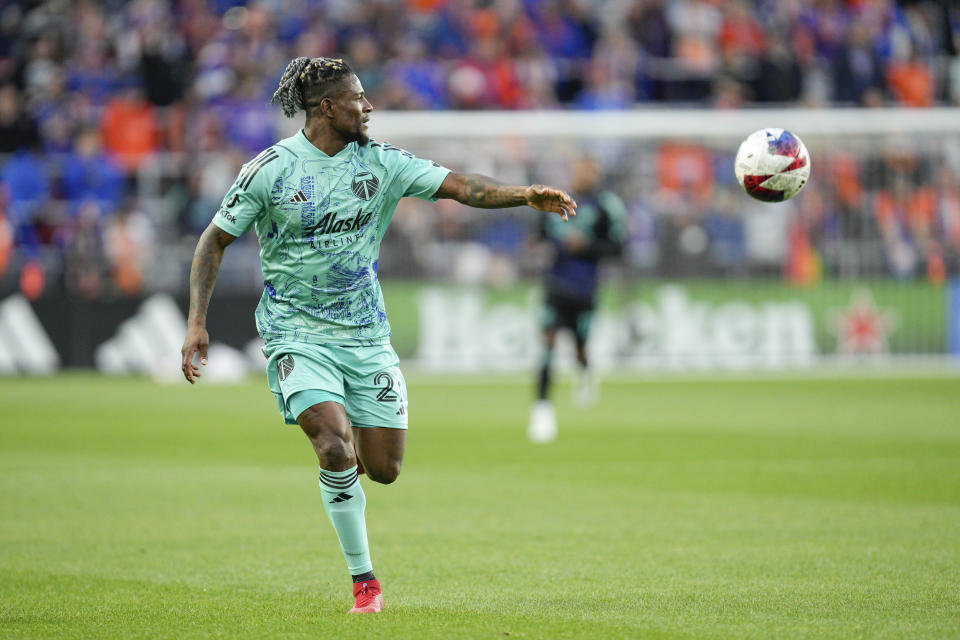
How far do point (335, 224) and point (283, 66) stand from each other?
20.4 metres

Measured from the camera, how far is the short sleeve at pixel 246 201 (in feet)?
22.0

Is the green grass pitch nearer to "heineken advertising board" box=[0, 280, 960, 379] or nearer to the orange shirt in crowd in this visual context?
"heineken advertising board" box=[0, 280, 960, 379]

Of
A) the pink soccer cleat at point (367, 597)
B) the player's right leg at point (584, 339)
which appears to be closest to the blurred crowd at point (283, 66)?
the player's right leg at point (584, 339)

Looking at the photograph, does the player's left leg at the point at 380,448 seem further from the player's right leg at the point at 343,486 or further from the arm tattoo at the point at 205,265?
the arm tattoo at the point at 205,265

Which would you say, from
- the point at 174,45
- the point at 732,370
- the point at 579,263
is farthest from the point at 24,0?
the point at 579,263

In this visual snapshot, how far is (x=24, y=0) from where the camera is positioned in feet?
93.6

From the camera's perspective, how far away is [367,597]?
258 inches

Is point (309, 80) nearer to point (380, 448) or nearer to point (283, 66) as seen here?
point (380, 448)

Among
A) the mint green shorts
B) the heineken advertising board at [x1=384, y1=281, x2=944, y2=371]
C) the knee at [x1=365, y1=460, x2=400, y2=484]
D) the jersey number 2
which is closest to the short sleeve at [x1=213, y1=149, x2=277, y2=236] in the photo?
the mint green shorts

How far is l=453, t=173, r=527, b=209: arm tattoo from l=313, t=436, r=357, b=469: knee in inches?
50.1

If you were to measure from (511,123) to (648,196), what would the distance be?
2771 mm

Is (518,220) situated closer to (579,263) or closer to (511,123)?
(511,123)

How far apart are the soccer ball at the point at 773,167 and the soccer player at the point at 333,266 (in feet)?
6.09

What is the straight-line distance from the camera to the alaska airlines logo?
6754mm
